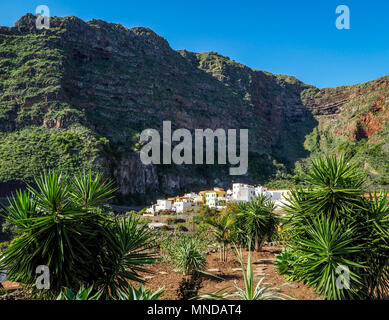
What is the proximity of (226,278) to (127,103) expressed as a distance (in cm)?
9184

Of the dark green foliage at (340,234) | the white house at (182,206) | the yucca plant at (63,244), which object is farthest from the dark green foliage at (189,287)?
the white house at (182,206)

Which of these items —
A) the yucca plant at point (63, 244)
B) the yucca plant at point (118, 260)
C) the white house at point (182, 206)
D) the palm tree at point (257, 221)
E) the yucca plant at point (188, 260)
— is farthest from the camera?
the white house at point (182, 206)

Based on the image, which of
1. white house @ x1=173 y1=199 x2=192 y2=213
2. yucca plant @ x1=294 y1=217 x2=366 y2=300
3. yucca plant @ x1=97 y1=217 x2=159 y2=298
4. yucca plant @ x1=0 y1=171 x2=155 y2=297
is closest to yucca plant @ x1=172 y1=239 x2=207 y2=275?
yucca plant @ x1=97 y1=217 x2=159 y2=298

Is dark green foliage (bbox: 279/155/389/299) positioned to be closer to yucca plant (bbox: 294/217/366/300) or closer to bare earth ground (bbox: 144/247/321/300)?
yucca plant (bbox: 294/217/366/300)

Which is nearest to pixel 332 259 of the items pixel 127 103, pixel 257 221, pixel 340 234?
pixel 340 234

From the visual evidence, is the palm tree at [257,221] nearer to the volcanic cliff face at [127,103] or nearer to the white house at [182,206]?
the white house at [182,206]

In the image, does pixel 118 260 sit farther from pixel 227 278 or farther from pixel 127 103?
pixel 127 103

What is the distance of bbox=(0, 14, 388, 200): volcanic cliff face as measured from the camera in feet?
206

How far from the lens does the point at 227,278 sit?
8.87 m

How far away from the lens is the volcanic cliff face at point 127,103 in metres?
62.7

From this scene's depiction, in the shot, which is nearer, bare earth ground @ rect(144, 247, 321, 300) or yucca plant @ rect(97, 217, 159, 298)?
yucca plant @ rect(97, 217, 159, 298)

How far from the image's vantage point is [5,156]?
5281cm
